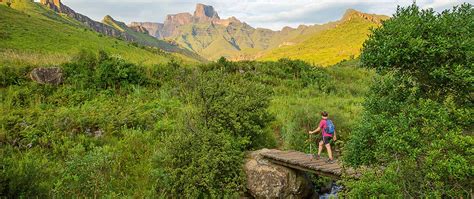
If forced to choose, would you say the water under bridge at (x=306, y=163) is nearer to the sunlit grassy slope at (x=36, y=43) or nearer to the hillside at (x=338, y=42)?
the sunlit grassy slope at (x=36, y=43)

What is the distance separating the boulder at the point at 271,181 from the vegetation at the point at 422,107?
14.6ft

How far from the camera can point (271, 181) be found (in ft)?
36.2

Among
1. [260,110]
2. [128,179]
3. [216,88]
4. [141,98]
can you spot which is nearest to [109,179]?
[128,179]

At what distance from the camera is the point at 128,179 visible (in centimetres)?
1111

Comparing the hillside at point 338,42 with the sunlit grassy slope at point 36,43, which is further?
the hillside at point 338,42

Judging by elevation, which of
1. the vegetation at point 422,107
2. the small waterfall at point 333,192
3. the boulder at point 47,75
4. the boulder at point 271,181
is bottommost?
the small waterfall at point 333,192

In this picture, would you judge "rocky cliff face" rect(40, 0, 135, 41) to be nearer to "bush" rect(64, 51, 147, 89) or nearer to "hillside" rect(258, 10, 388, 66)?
"hillside" rect(258, 10, 388, 66)

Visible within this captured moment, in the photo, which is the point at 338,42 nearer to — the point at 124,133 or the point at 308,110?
the point at 308,110

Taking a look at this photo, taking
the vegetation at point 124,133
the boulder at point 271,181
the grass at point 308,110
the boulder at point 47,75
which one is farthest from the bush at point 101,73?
the boulder at point 271,181

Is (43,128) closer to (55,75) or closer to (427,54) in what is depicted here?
(55,75)

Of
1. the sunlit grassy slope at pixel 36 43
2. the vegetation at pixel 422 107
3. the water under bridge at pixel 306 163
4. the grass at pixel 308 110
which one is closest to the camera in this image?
the vegetation at pixel 422 107

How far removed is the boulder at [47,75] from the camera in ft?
54.4

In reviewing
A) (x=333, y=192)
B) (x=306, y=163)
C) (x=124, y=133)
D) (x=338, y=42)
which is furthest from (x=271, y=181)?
(x=338, y=42)

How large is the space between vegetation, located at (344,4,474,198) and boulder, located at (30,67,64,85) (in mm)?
15507
